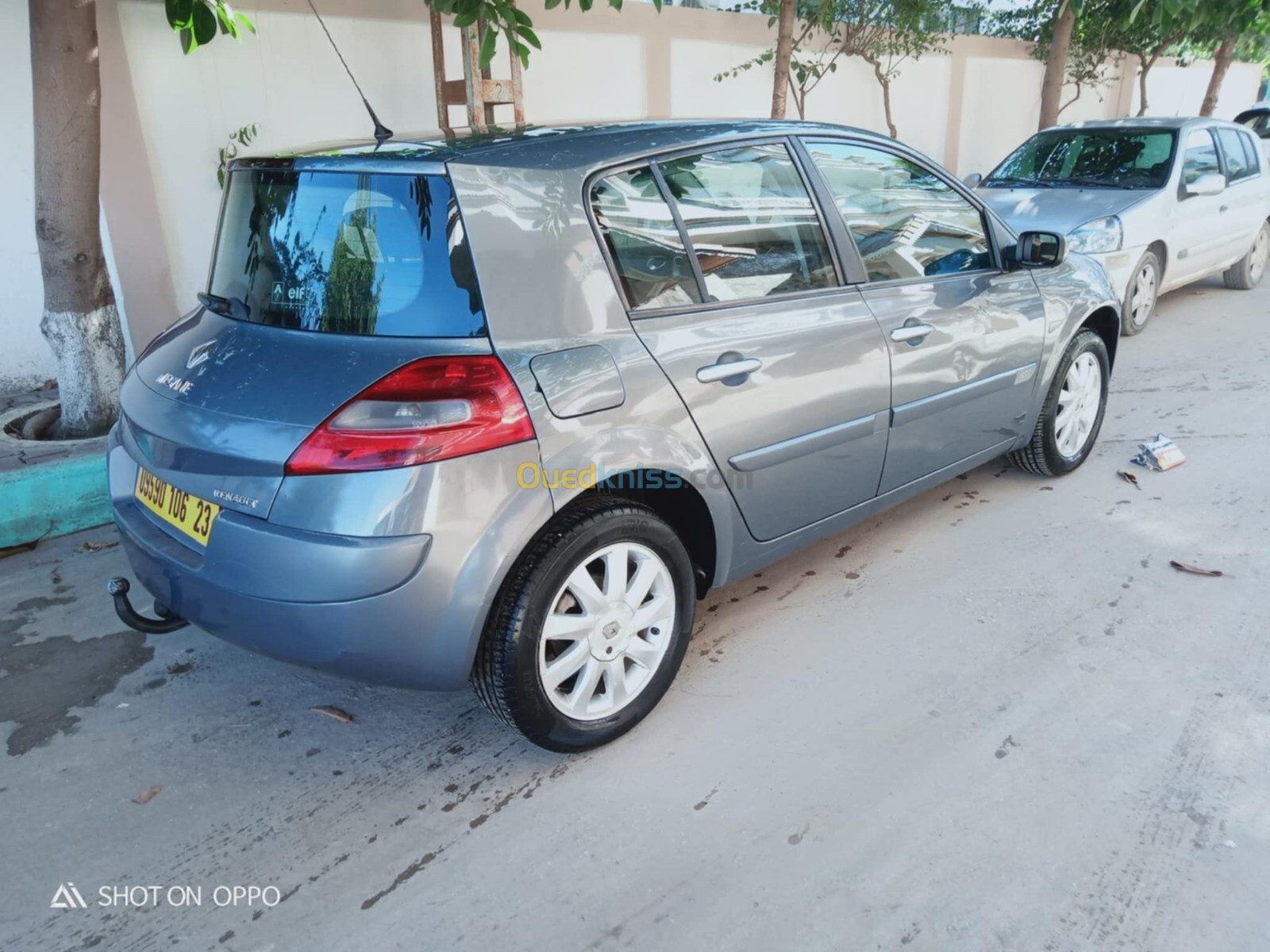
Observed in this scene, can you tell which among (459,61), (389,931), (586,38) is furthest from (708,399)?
(586,38)

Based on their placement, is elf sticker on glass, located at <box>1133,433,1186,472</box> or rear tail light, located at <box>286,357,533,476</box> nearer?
rear tail light, located at <box>286,357,533,476</box>

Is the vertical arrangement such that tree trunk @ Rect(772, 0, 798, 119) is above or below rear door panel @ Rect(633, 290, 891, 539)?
above

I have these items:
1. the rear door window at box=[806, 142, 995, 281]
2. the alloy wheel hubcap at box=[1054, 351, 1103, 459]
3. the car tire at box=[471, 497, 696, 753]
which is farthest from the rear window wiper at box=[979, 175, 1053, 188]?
the car tire at box=[471, 497, 696, 753]

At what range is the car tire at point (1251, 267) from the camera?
889 centimetres

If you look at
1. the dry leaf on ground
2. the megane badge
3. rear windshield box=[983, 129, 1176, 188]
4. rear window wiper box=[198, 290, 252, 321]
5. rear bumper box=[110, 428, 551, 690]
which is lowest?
the dry leaf on ground

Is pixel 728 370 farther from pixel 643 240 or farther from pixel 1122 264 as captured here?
pixel 1122 264

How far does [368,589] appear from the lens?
7.18ft

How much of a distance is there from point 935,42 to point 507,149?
10445mm

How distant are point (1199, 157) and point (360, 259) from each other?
7.49 m

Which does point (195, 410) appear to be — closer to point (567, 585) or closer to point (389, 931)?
point (567, 585)

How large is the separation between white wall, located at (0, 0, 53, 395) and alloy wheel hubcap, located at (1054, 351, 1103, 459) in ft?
18.2

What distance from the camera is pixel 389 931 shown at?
6.95ft

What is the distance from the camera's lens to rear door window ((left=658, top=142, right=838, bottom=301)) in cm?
282

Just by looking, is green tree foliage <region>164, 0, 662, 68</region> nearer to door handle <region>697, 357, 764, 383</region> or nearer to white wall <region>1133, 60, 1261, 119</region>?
door handle <region>697, 357, 764, 383</region>
